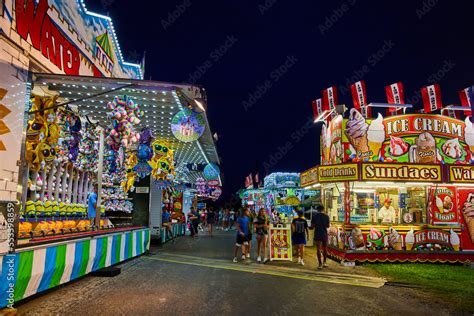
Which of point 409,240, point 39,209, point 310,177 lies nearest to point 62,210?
point 39,209

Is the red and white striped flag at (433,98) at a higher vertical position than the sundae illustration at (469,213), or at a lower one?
higher

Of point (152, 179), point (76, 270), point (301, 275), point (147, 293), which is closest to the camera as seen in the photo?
point (147, 293)

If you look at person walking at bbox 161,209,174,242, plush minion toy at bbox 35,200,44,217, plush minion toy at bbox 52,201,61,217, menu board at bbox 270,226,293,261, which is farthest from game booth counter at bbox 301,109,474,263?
plush minion toy at bbox 35,200,44,217

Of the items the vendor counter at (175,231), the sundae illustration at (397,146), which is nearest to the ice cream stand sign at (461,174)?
the sundae illustration at (397,146)

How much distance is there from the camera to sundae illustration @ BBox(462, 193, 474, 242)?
44.2ft

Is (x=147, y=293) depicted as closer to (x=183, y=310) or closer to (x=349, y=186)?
(x=183, y=310)

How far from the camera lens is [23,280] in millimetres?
6035

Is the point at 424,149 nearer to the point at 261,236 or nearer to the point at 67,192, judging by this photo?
the point at 261,236

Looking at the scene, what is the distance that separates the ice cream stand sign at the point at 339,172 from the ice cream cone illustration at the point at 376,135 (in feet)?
5.44

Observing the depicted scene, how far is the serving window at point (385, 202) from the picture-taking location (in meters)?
14.2

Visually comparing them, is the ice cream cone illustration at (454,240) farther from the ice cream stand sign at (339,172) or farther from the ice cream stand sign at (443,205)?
the ice cream stand sign at (339,172)

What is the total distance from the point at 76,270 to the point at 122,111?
12.6 ft

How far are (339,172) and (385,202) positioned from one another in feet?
8.82

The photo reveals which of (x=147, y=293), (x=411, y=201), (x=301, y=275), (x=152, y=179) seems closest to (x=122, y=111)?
(x=147, y=293)
